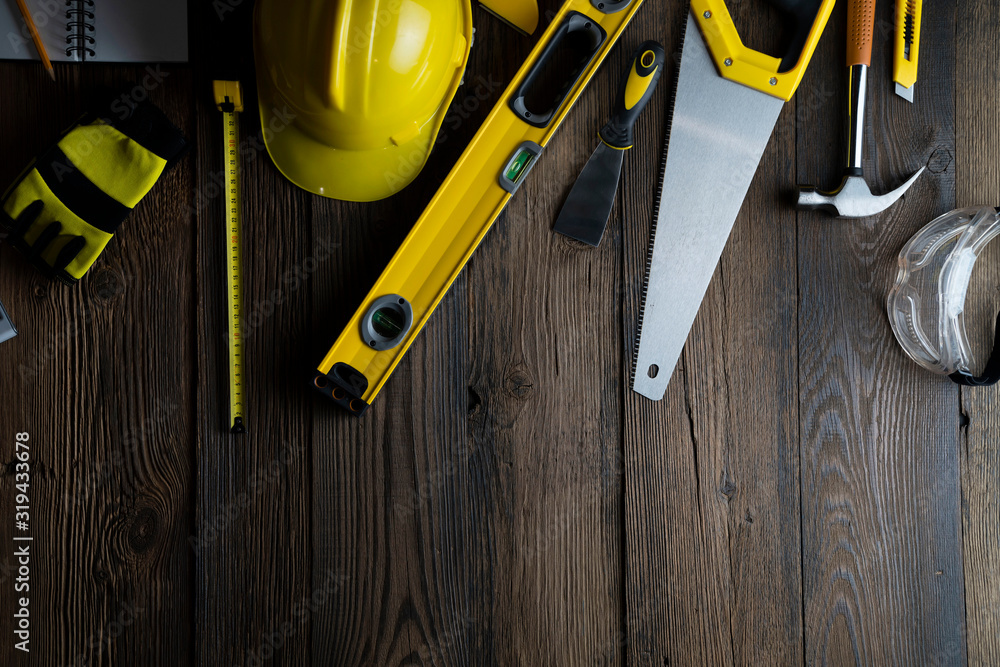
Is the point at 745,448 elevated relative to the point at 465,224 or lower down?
lower down

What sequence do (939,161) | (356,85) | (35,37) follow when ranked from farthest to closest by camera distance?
(939,161)
(35,37)
(356,85)

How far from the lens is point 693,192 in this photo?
930 millimetres

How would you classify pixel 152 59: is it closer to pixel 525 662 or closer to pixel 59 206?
pixel 59 206

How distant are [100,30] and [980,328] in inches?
59.7

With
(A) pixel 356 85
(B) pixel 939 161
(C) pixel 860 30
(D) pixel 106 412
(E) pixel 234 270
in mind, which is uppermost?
(C) pixel 860 30

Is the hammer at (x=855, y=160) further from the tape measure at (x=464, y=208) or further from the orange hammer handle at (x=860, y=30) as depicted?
the tape measure at (x=464, y=208)

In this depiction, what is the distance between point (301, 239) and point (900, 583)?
1.15 metres

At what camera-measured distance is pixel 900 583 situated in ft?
3.13

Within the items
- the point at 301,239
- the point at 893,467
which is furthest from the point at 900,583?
the point at 301,239

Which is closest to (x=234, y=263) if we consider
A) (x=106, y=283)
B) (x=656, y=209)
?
(x=106, y=283)

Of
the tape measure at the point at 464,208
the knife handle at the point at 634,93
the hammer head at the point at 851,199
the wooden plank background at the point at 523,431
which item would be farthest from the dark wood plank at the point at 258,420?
the hammer head at the point at 851,199

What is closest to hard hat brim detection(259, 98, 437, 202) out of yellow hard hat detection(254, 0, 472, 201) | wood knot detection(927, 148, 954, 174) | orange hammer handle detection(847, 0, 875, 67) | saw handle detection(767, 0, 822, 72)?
yellow hard hat detection(254, 0, 472, 201)

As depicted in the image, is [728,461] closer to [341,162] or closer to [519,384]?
[519,384]

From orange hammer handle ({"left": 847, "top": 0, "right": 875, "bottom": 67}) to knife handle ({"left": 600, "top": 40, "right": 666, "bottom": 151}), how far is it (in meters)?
0.31
